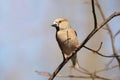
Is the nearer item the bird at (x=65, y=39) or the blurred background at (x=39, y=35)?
the bird at (x=65, y=39)

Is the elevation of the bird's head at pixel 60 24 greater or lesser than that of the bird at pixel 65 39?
greater

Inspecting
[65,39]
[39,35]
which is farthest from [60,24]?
[39,35]

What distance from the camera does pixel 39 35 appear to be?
4.94 ft

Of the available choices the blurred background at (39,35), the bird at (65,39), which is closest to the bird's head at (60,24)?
the bird at (65,39)

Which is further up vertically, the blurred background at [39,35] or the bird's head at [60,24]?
the bird's head at [60,24]

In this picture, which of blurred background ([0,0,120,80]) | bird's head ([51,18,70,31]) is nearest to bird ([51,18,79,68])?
bird's head ([51,18,70,31])

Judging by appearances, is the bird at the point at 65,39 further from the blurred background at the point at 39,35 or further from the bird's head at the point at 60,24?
the blurred background at the point at 39,35

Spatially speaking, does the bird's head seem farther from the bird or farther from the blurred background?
the blurred background

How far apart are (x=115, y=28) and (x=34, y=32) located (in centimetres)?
47

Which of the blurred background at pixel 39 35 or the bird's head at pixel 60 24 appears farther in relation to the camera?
the blurred background at pixel 39 35

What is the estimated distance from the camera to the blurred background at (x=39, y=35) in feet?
4.89

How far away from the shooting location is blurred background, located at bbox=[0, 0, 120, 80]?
1.49 metres

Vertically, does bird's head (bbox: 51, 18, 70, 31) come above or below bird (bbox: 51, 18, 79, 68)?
above

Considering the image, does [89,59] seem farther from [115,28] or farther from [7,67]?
[7,67]
